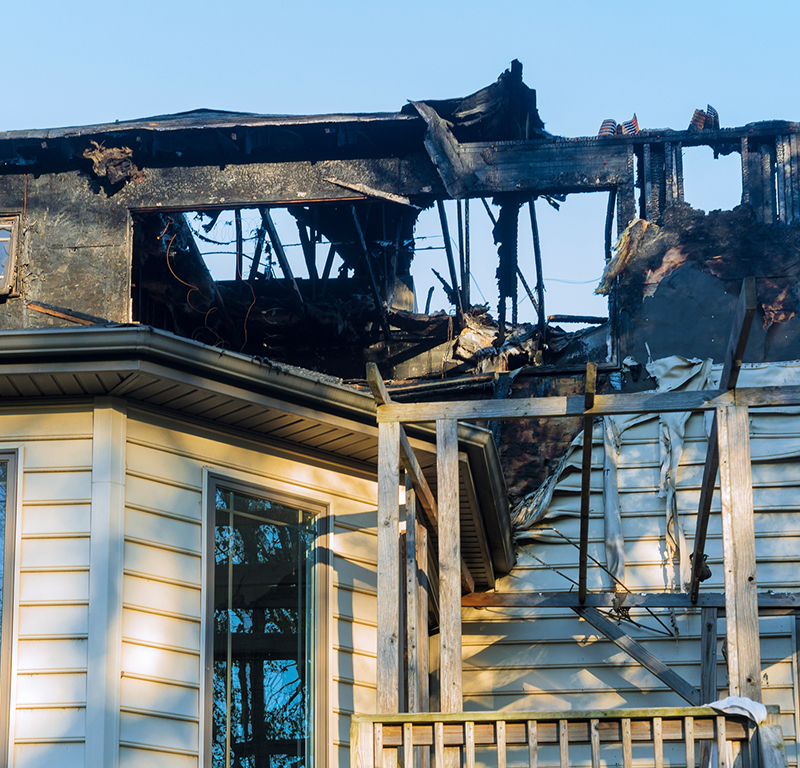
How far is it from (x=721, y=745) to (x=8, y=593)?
3.68 metres

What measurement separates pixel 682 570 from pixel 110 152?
8382 mm

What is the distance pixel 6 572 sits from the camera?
5.89 m

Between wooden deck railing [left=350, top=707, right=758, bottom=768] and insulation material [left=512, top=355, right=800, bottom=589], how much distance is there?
4.23 metres

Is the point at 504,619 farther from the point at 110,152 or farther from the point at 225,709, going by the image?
the point at 110,152

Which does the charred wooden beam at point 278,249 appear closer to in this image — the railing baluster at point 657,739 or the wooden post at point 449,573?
the wooden post at point 449,573

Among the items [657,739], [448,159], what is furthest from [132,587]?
[448,159]

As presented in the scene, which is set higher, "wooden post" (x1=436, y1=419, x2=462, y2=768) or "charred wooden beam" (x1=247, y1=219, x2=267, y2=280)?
"charred wooden beam" (x1=247, y1=219, x2=267, y2=280)

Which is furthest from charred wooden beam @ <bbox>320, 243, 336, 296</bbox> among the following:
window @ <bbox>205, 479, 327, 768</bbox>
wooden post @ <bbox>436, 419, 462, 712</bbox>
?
wooden post @ <bbox>436, 419, 462, 712</bbox>

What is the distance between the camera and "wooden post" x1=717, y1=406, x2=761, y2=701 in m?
5.39

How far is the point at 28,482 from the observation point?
6078 millimetres

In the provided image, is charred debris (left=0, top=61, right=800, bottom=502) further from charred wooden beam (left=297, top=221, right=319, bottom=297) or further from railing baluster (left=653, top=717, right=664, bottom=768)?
railing baluster (left=653, top=717, right=664, bottom=768)

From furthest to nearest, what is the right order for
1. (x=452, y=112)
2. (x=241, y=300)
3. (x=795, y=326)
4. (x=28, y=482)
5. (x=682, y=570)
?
(x=241, y=300), (x=452, y=112), (x=795, y=326), (x=682, y=570), (x=28, y=482)

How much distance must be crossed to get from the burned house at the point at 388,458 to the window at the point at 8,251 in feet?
0.14

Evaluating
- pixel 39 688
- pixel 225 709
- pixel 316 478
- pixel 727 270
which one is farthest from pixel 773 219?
pixel 39 688
